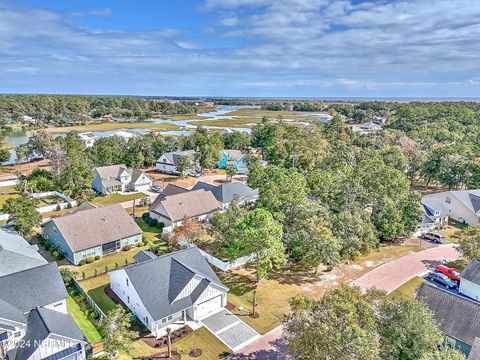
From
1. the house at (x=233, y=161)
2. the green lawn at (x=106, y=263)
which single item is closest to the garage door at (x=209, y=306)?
the green lawn at (x=106, y=263)

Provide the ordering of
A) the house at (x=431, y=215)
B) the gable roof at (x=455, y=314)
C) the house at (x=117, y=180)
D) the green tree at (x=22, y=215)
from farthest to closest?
the house at (x=117, y=180), the house at (x=431, y=215), the green tree at (x=22, y=215), the gable roof at (x=455, y=314)

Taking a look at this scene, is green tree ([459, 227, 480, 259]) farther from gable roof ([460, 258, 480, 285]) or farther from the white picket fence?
the white picket fence

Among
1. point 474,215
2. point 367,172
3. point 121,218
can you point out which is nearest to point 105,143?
point 121,218

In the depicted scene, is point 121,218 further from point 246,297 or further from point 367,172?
point 367,172

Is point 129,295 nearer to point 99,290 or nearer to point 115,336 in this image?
point 99,290

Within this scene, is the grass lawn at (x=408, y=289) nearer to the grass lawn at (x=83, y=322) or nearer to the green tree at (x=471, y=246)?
the green tree at (x=471, y=246)

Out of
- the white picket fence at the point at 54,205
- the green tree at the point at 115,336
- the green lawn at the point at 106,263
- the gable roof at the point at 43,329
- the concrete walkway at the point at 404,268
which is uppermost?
the green tree at the point at 115,336
